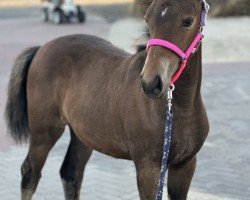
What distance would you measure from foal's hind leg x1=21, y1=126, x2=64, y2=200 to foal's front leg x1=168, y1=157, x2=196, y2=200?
1072mm

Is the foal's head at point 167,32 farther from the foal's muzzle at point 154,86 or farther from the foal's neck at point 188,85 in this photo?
the foal's neck at point 188,85

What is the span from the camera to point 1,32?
17.8m

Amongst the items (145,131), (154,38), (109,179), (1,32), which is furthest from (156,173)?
(1,32)

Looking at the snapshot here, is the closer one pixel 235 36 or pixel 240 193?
pixel 240 193

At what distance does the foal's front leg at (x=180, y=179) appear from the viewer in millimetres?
3203

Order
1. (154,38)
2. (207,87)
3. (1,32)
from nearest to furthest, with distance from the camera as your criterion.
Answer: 1. (154,38)
2. (207,87)
3. (1,32)

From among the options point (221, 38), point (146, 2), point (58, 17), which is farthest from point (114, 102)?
point (58, 17)

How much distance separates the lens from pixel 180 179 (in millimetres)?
3236

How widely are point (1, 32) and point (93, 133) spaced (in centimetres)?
1510

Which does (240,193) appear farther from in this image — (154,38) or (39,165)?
(154,38)

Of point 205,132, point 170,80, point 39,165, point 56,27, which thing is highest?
point 170,80

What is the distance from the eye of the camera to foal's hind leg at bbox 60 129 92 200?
164 inches

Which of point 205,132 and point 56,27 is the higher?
point 205,132

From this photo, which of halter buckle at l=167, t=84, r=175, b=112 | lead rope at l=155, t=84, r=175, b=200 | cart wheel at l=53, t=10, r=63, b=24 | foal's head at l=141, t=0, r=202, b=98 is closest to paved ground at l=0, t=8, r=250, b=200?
lead rope at l=155, t=84, r=175, b=200
